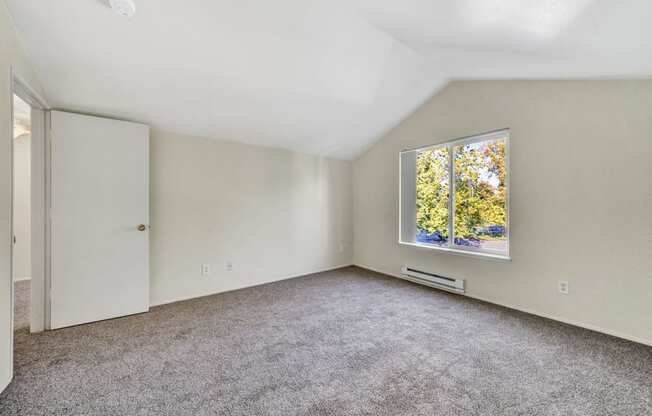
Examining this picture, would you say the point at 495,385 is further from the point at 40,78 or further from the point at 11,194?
the point at 40,78

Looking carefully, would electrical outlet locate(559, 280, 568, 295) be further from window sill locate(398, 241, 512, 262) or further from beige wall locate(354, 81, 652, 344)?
window sill locate(398, 241, 512, 262)

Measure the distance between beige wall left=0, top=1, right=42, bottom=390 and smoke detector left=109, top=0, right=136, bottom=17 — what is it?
1.98 feet

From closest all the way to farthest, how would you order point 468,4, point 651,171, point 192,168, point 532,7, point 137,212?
1. point 532,7
2. point 468,4
3. point 651,171
4. point 137,212
5. point 192,168

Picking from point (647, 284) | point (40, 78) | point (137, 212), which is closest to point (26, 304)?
point (137, 212)

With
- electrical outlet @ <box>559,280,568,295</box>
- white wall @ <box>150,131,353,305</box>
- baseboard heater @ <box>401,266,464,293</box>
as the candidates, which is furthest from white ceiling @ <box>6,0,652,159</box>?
baseboard heater @ <box>401,266,464,293</box>


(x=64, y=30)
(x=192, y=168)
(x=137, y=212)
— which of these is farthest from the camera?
(x=192, y=168)

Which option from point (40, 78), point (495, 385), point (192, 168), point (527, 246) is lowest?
point (495, 385)

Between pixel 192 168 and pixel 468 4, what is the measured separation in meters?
3.04

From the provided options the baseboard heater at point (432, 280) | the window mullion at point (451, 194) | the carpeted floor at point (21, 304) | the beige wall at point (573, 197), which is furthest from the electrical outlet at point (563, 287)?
the carpeted floor at point (21, 304)

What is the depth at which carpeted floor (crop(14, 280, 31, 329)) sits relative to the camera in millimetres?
2510

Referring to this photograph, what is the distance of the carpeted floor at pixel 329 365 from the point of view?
1492 millimetres

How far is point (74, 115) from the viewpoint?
2.45 meters

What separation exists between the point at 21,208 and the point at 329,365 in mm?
5059

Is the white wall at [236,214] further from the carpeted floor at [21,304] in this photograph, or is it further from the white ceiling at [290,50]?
the carpeted floor at [21,304]
